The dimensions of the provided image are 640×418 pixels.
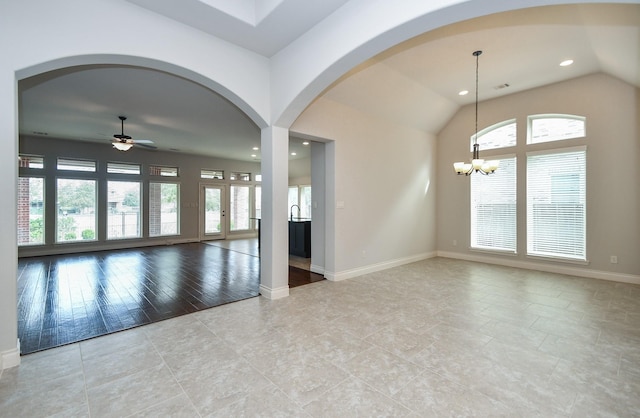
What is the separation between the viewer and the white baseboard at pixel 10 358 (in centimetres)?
226

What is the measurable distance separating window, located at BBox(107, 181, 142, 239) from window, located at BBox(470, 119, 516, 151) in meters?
9.72

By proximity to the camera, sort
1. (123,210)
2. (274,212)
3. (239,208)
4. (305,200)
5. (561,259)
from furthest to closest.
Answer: (305,200)
(239,208)
(123,210)
(561,259)
(274,212)

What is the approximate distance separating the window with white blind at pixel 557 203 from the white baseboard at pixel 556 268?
Answer: 0.21 metres

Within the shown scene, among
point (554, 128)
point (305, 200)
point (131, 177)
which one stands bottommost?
point (305, 200)

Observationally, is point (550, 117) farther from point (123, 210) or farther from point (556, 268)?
point (123, 210)

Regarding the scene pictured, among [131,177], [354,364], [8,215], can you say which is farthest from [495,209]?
Answer: [131,177]

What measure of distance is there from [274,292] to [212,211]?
7.38 m

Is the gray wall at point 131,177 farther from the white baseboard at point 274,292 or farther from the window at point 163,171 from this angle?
the white baseboard at point 274,292

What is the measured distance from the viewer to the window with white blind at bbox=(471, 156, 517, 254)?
592cm

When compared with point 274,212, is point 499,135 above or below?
above

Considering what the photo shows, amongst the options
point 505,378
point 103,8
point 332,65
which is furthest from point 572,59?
point 103,8

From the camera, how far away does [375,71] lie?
4.35m

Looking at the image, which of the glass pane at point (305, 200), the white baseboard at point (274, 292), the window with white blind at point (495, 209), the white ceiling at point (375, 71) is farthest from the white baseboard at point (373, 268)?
the glass pane at point (305, 200)

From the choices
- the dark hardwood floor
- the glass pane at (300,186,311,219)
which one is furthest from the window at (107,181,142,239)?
the glass pane at (300,186,311,219)
